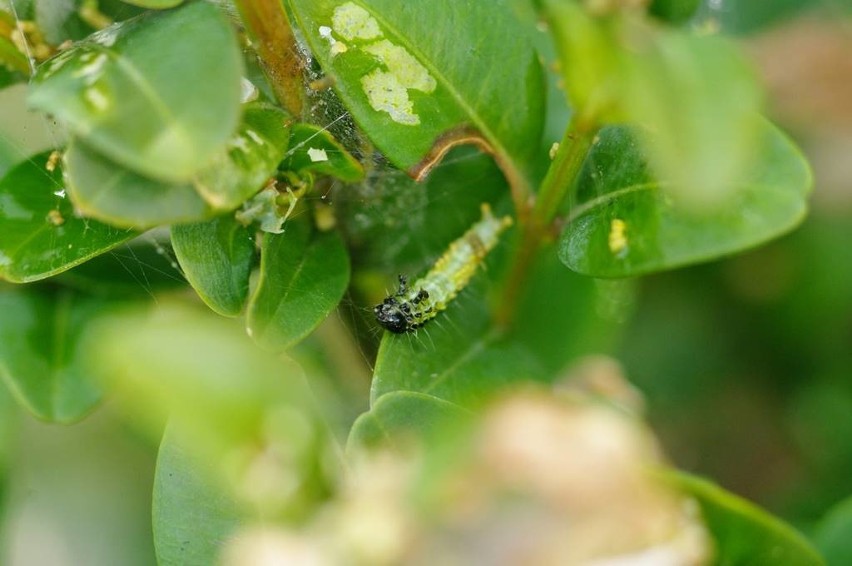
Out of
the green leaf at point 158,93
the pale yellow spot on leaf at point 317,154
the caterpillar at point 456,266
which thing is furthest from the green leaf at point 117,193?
the caterpillar at point 456,266

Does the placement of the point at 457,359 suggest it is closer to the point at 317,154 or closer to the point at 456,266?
the point at 456,266

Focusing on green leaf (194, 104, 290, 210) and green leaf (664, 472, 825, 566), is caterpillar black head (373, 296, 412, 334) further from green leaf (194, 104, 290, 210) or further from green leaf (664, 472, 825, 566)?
green leaf (664, 472, 825, 566)

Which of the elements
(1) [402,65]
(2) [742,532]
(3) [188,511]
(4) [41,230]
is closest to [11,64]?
(4) [41,230]

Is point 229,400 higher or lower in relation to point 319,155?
higher

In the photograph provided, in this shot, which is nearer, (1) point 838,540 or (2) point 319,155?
(2) point 319,155

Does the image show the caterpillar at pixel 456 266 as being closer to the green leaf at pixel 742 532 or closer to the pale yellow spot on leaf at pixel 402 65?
the pale yellow spot on leaf at pixel 402 65

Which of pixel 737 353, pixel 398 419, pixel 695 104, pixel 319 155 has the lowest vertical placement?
pixel 737 353

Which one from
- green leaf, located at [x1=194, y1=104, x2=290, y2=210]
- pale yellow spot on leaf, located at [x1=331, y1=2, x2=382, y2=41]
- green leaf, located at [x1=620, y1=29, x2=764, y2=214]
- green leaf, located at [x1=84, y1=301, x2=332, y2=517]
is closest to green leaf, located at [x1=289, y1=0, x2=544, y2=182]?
pale yellow spot on leaf, located at [x1=331, y1=2, x2=382, y2=41]

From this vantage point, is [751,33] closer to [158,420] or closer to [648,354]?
[648,354]
